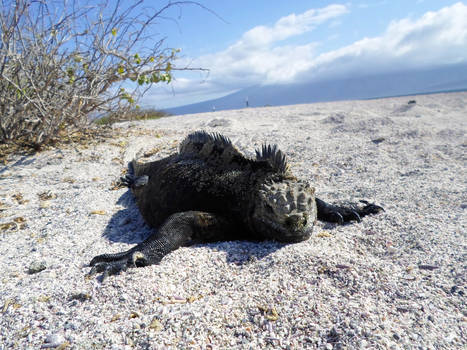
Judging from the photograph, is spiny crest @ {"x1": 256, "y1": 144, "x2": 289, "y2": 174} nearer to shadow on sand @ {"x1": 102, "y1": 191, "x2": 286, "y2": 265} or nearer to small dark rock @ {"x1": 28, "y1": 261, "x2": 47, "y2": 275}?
shadow on sand @ {"x1": 102, "y1": 191, "x2": 286, "y2": 265}

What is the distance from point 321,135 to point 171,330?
637 cm

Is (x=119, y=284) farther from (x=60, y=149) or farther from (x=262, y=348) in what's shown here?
(x=60, y=149)

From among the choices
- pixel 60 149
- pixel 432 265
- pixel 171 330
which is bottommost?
pixel 432 265

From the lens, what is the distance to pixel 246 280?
1996 mm

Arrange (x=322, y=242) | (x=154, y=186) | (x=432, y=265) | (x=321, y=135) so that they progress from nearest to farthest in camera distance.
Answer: (x=432, y=265) < (x=322, y=242) < (x=154, y=186) < (x=321, y=135)

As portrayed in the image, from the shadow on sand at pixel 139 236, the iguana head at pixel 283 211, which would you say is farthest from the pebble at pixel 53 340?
the iguana head at pixel 283 211

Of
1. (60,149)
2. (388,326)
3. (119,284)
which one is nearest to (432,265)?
(388,326)

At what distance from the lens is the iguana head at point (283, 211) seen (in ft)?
7.63

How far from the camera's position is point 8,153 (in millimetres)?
5332

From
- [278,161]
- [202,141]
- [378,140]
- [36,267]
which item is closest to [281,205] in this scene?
[278,161]

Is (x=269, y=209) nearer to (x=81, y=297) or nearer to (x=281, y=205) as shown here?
(x=281, y=205)

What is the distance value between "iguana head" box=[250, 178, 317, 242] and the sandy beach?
11 cm

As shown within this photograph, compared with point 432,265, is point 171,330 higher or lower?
higher

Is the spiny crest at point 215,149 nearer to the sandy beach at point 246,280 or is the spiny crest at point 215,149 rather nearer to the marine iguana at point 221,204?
the marine iguana at point 221,204
